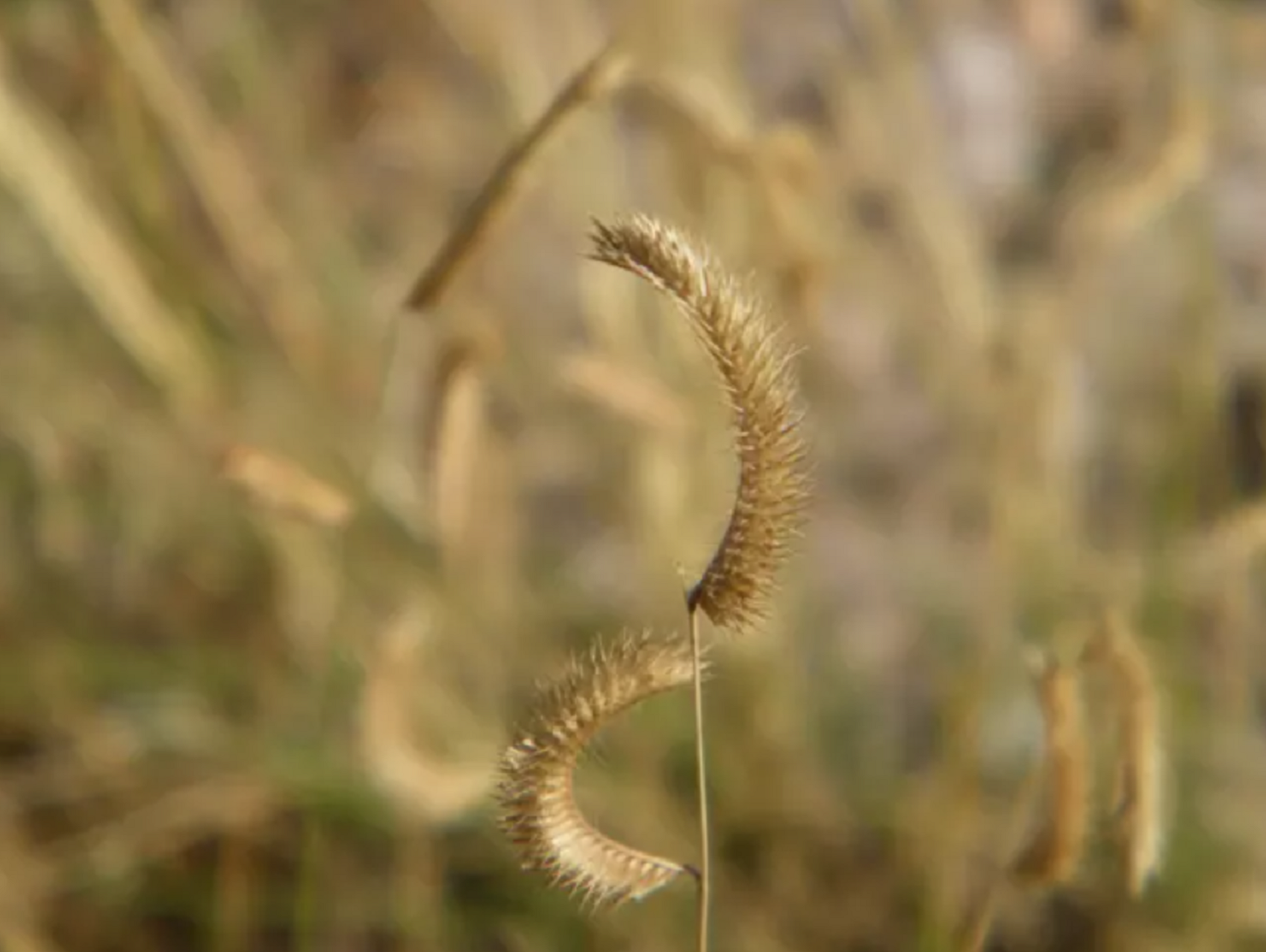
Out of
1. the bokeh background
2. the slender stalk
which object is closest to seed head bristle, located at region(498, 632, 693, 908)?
the slender stalk

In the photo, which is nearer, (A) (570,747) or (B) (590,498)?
(A) (570,747)

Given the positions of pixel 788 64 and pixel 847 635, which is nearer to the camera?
pixel 847 635

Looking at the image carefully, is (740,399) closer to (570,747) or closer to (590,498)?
(570,747)

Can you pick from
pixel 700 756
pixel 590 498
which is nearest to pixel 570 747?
pixel 700 756

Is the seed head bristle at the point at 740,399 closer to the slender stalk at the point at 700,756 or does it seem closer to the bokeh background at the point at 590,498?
the slender stalk at the point at 700,756

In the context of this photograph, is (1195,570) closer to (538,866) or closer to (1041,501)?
(1041,501)

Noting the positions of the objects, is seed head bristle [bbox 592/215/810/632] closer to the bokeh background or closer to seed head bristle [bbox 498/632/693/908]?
seed head bristle [bbox 498/632/693/908]

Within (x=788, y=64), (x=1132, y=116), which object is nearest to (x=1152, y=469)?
(x=1132, y=116)
